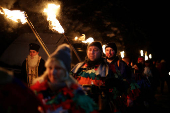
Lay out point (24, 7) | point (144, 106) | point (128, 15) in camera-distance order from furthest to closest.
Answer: point (128, 15) → point (24, 7) → point (144, 106)

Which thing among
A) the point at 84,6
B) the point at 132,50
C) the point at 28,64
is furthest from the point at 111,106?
the point at 132,50

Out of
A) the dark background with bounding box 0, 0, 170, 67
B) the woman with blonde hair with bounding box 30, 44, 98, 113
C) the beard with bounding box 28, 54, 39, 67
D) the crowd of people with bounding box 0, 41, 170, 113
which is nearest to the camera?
the crowd of people with bounding box 0, 41, 170, 113

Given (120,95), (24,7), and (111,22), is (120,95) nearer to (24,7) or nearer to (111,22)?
(24,7)

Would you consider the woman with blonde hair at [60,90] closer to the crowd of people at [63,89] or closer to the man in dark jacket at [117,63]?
the crowd of people at [63,89]

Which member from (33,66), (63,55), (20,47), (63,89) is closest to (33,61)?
(33,66)

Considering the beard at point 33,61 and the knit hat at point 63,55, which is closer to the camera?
the knit hat at point 63,55

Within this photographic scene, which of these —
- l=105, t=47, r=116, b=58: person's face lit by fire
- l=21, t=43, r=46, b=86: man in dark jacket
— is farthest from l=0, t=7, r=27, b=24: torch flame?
l=105, t=47, r=116, b=58: person's face lit by fire

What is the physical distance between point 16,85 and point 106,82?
2.28 m

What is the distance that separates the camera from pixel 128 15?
16.3 meters

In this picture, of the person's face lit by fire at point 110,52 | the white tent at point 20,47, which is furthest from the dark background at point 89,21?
the person's face lit by fire at point 110,52

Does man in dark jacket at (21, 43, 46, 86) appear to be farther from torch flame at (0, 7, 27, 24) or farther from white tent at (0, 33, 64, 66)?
white tent at (0, 33, 64, 66)

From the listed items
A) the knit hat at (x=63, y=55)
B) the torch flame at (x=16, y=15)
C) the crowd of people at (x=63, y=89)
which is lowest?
the crowd of people at (x=63, y=89)

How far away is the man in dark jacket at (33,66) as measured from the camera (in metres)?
5.72

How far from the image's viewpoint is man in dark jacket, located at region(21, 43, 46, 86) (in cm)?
572
